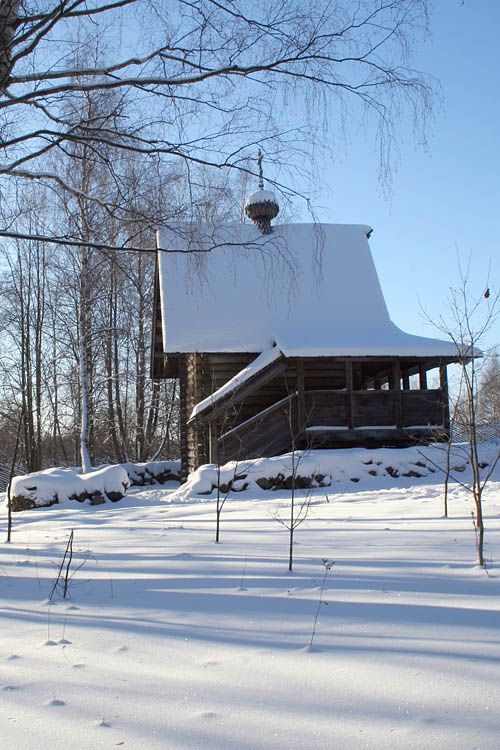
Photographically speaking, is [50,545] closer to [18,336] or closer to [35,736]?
[35,736]

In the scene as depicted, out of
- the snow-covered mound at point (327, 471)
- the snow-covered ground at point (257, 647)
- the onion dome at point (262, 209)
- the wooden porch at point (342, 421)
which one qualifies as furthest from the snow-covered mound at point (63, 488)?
the onion dome at point (262, 209)

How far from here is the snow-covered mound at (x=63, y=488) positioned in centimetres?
1301

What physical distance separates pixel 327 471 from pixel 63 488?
5462mm

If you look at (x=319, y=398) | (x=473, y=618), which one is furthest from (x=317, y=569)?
(x=319, y=398)

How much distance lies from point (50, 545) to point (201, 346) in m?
9.04

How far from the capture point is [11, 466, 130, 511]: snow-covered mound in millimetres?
13008

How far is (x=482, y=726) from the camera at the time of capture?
2.11 meters

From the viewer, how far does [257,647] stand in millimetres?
2977

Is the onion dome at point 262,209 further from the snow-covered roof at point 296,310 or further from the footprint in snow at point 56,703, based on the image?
the footprint in snow at point 56,703

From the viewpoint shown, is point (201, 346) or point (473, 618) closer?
point (473, 618)

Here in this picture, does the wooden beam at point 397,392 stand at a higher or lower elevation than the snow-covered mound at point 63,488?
higher

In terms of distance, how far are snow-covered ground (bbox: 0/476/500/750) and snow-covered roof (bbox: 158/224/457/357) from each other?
28.4 ft

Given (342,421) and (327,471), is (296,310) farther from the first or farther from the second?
(327,471)

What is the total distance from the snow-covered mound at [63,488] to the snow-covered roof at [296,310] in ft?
11.3
